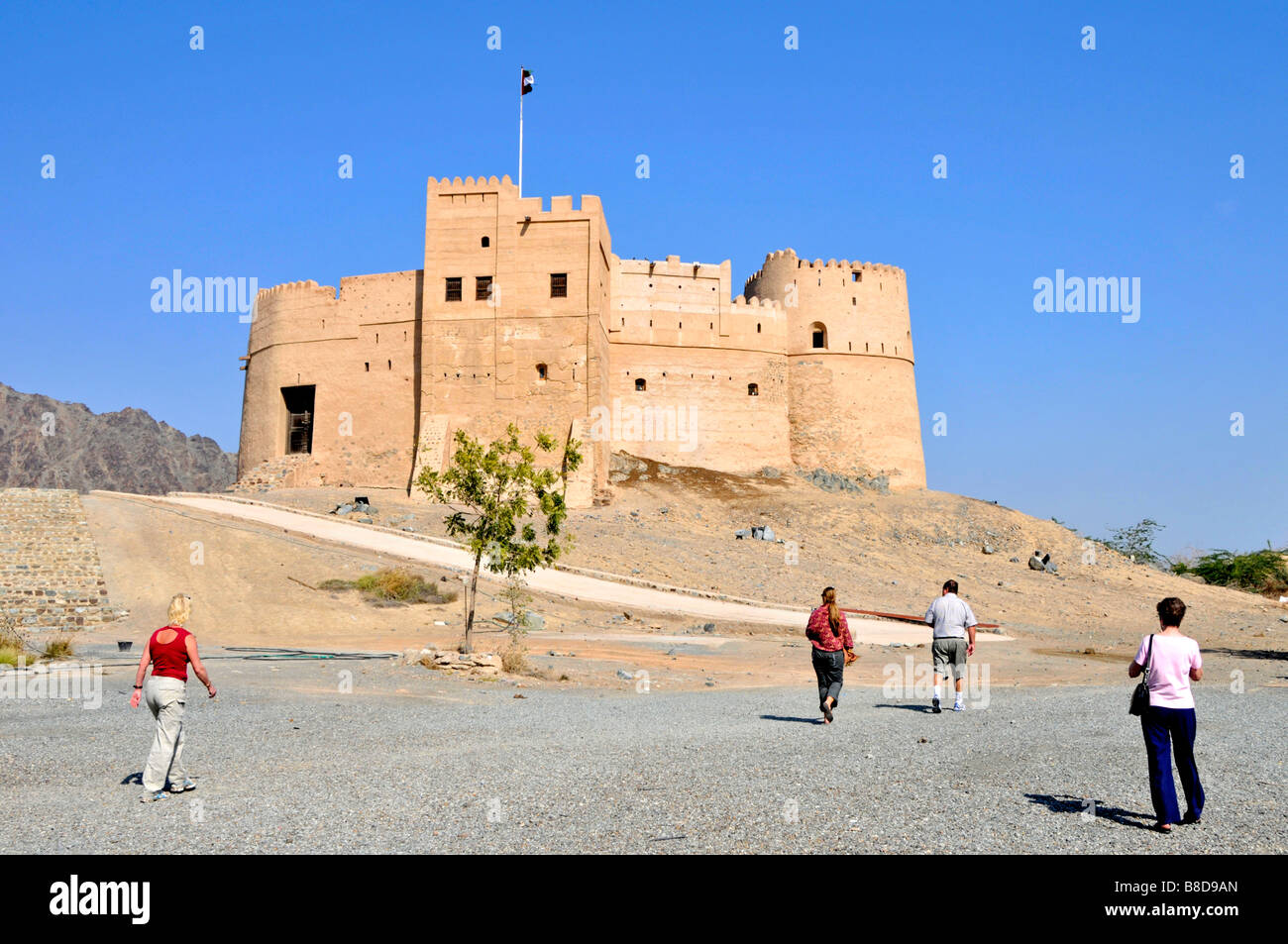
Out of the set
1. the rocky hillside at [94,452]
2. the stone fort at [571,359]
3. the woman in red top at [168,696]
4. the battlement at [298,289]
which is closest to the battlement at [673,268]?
the stone fort at [571,359]

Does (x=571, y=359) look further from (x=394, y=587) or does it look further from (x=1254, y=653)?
(x=1254, y=653)

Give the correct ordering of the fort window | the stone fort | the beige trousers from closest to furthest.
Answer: the beige trousers, the stone fort, the fort window

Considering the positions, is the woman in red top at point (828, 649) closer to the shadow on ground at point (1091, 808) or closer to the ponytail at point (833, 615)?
the ponytail at point (833, 615)

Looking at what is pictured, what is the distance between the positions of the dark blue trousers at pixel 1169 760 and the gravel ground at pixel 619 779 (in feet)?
0.52

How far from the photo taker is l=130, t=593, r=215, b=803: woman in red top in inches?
274

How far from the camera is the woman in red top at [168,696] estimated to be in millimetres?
6957

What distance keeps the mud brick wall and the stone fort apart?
13279mm

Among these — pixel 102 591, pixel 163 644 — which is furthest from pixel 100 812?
pixel 102 591

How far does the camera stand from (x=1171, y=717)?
625cm

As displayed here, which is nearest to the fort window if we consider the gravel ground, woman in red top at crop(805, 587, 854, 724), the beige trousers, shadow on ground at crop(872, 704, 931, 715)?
the gravel ground

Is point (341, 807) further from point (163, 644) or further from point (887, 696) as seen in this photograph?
point (887, 696)

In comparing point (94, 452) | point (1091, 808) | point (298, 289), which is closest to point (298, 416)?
point (298, 289)

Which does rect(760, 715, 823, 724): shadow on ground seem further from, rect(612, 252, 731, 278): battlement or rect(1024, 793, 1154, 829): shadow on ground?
rect(612, 252, 731, 278): battlement
